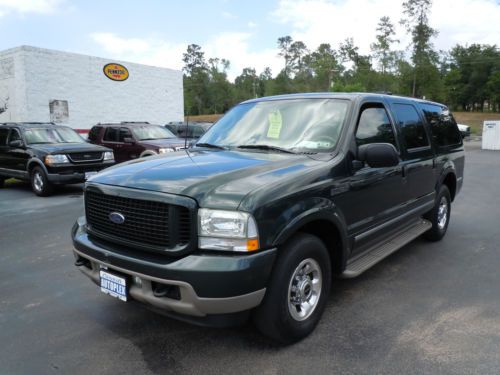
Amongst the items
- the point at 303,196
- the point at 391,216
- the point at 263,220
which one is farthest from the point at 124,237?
the point at 391,216

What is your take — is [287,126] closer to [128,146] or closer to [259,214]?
[259,214]

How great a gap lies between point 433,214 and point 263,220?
3.71m

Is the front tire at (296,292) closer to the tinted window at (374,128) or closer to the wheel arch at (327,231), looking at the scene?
the wheel arch at (327,231)

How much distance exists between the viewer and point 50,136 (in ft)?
35.1

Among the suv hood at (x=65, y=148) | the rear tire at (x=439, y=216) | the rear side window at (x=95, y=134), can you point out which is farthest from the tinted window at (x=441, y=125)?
the rear side window at (x=95, y=134)

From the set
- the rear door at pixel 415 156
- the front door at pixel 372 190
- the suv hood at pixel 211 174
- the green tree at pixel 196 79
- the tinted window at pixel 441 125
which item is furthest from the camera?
the green tree at pixel 196 79

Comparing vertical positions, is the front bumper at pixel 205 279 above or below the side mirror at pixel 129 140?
below

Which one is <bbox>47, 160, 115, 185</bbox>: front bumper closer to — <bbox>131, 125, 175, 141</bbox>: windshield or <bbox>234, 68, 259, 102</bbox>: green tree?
<bbox>131, 125, 175, 141</bbox>: windshield

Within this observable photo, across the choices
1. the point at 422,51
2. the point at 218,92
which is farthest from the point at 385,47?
the point at 218,92

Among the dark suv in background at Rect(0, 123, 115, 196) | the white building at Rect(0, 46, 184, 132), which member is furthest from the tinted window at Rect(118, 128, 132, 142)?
the white building at Rect(0, 46, 184, 132)

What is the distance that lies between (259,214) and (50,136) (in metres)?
9.76

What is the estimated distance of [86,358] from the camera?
2967mm

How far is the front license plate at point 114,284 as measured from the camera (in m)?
2.87

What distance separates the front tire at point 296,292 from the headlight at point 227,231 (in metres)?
0.35
